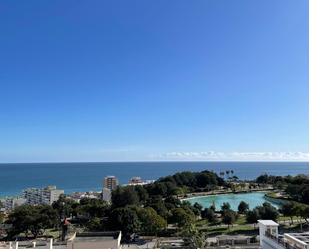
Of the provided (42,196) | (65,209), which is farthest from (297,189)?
(42,196)

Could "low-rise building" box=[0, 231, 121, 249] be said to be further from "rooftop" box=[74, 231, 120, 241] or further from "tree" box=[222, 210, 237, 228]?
"tree" box=[222, 210, 237, 228]

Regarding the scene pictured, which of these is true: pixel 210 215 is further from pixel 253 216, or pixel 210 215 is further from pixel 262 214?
pixel 262 214

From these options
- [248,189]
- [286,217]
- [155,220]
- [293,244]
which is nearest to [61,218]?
[155,220]

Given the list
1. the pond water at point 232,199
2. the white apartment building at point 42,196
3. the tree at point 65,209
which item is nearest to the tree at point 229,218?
the tree at point 65,209

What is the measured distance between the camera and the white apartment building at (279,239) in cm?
1860

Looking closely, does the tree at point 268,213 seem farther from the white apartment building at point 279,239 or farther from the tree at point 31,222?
the tree at point 31,222

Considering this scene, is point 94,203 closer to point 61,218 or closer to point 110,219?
point 61,218

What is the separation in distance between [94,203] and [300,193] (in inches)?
1559

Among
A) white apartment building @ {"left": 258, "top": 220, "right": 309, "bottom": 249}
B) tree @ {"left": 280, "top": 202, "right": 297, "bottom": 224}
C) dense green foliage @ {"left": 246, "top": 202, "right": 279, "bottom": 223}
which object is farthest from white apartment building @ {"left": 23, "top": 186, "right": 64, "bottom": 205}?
white apartment building @ {"left": 258, "top": 220, "right": 309, "bottom": 249}

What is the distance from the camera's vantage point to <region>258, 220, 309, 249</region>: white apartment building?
1860 centimetres

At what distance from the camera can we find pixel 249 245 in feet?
117

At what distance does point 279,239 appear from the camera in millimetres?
20594

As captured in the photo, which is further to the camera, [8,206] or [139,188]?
[8,206]

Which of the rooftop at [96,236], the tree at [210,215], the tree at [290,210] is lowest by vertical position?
the tree at [210,215]
